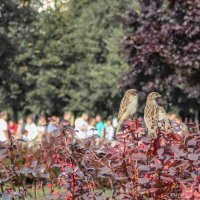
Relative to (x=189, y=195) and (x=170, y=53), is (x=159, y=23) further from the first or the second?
(x=189, y=195)

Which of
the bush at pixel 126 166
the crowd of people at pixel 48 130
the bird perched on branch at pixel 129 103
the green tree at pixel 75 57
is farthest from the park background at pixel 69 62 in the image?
the bush at pixel 126 166

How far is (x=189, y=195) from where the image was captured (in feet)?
14.1

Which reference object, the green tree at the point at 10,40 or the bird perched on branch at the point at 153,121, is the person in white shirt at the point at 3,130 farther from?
the green tree at the point at 10,40

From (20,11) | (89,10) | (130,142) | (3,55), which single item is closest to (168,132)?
(130,142)

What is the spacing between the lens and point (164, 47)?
70.4 ft

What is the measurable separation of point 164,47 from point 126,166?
1661 cm

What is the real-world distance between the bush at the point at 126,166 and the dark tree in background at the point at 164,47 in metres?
14.3

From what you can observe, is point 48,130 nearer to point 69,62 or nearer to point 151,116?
point 151,116

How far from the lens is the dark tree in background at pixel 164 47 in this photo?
19906mm

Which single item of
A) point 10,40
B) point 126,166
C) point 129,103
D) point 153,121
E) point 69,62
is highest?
point 69,62

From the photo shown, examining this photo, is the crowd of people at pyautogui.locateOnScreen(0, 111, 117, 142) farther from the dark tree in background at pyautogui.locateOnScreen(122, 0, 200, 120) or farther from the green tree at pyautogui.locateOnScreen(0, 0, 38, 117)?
the green tree at pyautogui.locateOnScreen(0, 0, 38, 117)

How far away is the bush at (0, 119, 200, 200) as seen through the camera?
4707mm

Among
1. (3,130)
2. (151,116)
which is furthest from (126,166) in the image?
(3,130)

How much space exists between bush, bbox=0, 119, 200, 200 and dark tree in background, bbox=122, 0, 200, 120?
562 inches
